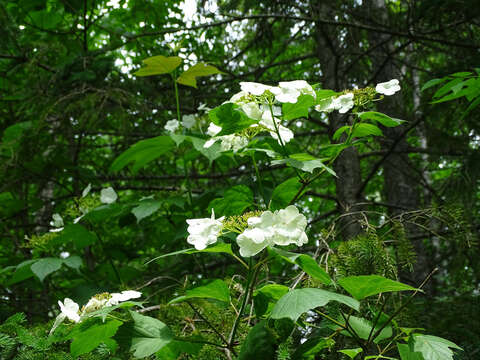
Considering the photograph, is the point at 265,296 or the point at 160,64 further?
the point at 160,64

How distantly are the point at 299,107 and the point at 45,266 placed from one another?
5.06 ft

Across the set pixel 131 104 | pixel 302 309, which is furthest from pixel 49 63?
pixel 302 309

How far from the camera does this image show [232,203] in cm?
174

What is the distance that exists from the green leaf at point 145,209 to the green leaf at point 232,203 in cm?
60

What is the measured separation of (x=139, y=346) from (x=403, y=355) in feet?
2.49

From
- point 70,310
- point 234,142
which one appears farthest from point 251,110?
point 70,310

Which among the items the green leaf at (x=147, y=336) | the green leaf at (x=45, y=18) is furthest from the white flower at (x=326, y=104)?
the green leaf at (x=45, y=18)

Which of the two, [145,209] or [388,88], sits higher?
[388,88]

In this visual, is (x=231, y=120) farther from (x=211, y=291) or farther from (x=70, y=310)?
(x=70, y=310)

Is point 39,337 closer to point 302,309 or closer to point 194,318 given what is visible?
point 194,318

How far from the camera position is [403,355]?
4.14 feet

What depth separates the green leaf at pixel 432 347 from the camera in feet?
3.95

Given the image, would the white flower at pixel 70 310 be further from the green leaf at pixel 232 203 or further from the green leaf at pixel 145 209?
the green leaf at pixel 145 209

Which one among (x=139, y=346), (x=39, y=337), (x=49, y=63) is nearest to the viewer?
(x=139, y=346)
